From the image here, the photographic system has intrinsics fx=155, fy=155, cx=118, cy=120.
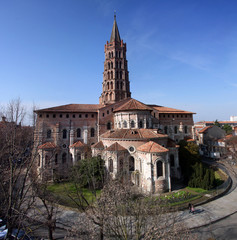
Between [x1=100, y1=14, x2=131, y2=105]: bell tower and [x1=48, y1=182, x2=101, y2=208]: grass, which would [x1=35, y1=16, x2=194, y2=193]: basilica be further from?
[x1=48, y1=182, x2=101, y2=208]: grass

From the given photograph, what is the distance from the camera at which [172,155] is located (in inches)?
1049

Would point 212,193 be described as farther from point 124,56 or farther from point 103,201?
point 124,56

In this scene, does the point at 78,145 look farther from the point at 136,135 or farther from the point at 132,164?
the point at 136,135

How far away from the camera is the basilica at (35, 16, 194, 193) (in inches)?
846

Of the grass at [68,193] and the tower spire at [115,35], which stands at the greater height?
the tower spire at [115,35]

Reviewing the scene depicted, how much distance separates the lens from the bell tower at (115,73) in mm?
37906

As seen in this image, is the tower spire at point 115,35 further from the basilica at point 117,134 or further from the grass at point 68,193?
Result: the grass at point 68,193

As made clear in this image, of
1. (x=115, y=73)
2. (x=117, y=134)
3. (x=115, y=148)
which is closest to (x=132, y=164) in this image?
(x=115, y=148)

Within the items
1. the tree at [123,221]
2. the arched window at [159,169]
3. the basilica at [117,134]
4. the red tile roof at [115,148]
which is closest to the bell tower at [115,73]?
the basilica at [117,134]

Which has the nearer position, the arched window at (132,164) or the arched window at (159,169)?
the arched window at (159,169)

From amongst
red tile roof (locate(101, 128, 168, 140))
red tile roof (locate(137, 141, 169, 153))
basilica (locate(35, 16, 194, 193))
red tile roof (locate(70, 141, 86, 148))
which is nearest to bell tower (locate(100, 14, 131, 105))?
basilica (locate(35, 16, 194, 193))

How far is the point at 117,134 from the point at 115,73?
59.7ft

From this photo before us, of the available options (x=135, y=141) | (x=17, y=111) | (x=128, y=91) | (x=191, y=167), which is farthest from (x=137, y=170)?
(x=128, y=91)

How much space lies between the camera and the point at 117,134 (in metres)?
26.3
